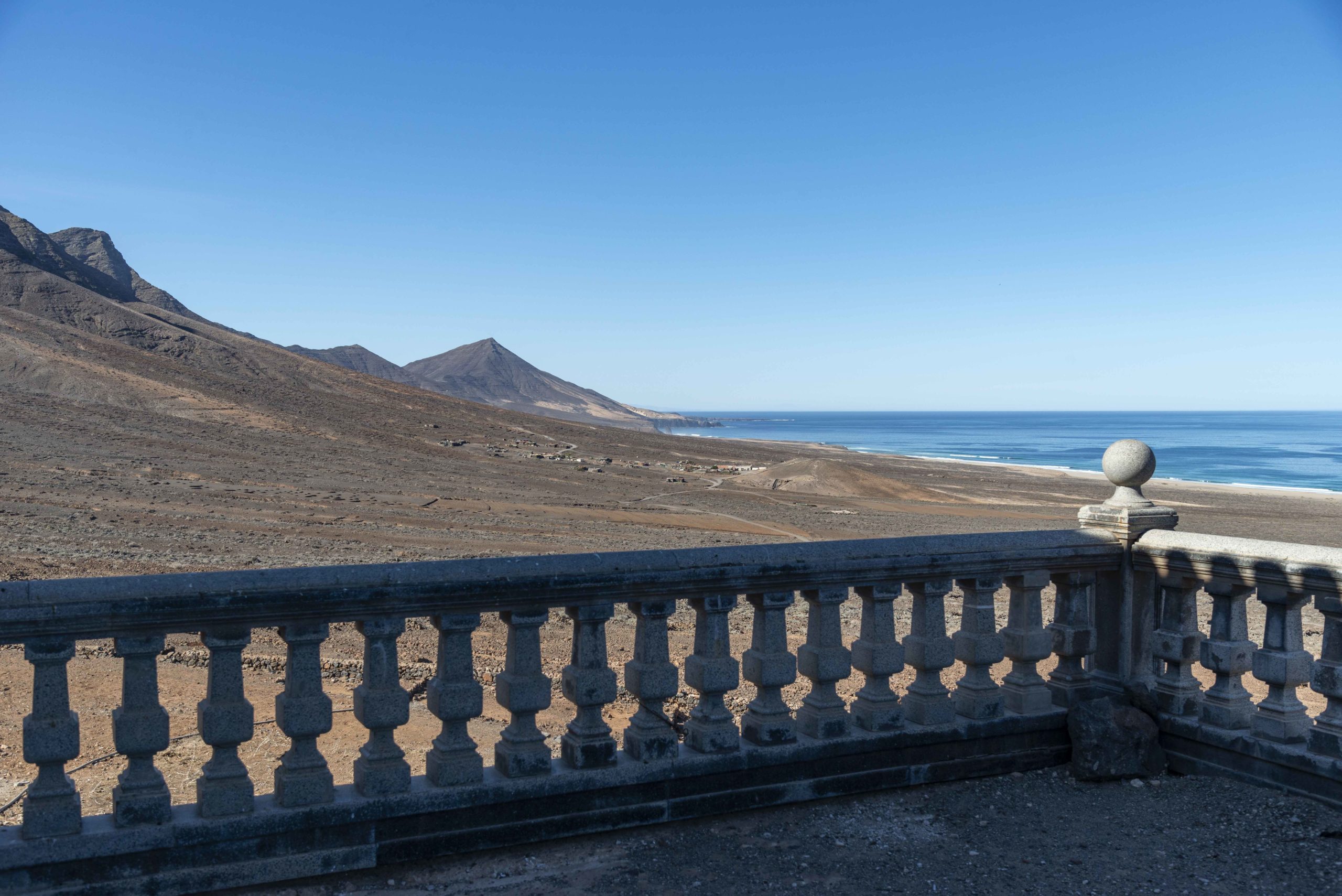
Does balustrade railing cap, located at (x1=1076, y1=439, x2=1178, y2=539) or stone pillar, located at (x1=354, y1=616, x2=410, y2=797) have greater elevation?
balustrade railing cap, located at (x1=1076, y1=439, x2=1178, y2=539)

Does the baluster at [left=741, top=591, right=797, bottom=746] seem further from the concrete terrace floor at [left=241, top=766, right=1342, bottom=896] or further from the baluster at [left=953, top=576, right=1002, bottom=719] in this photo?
the baluster at [left=953, top=576, right=1002, bottom=719]

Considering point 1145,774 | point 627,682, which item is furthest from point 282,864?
point 1145,774

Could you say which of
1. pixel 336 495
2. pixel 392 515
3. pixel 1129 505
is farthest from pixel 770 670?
pixel 336 495

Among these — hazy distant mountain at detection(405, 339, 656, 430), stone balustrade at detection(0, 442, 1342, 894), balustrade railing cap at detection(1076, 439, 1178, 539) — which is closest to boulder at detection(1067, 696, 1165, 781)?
stone balustrade at detection(0, 442, 1342, 894)

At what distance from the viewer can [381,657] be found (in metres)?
3.37

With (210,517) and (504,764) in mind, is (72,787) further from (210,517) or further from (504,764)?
(210,517)

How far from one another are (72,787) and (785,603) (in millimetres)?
2607

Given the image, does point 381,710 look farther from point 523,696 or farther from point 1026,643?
point 1026,643

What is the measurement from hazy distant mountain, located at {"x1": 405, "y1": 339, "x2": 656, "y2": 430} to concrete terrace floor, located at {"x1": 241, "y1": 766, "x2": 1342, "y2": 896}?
399 ft

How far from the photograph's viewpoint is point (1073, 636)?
484 cm

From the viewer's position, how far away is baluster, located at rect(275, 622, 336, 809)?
3.26 meters

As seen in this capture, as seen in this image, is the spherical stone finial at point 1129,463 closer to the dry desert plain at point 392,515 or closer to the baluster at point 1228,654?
the baluster at point 1228,654

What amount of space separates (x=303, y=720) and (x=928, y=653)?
2.67m

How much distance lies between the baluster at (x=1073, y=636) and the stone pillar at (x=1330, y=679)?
38.7 inches
